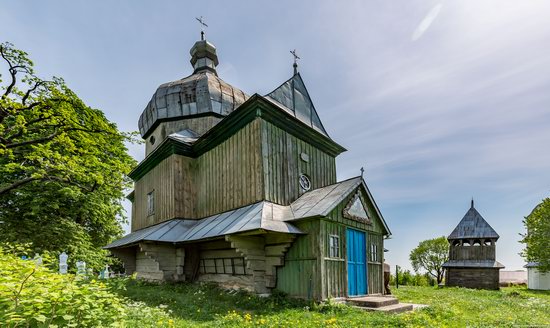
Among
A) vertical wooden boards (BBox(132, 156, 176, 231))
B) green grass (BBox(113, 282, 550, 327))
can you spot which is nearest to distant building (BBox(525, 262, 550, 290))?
green grass (BBox(113, 282, 550, 327))

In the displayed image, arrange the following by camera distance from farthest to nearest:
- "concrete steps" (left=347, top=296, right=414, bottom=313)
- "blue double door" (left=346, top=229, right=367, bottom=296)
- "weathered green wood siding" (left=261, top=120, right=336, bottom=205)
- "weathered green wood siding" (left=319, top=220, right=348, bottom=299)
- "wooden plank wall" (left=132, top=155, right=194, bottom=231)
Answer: "wooden plank wall" (left=132, top=155, right=194, bottom=231) < "weathered green wood siding" (left=261, top=120, right=336, bottom=205) < "blue double door" (left=346, top=229, right=367, bottom=296) < "weathered green wood siding" (left=319, top=220, right=348, bottom=299) < "concrete steps" (left=347, top=296, right=414, bottom=313)

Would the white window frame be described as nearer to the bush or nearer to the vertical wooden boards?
the bush

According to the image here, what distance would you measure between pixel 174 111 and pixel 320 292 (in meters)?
10.5

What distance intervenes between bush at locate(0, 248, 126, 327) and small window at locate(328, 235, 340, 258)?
6.13 m

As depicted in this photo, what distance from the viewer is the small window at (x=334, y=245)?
897cm

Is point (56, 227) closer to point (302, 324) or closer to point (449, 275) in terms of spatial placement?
point (302, 324)

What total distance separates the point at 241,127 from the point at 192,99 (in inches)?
190

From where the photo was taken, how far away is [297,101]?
1230cm

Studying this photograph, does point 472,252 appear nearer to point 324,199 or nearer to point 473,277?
point 473,277

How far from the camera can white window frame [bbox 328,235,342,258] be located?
29.3ft

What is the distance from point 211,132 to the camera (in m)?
11.9

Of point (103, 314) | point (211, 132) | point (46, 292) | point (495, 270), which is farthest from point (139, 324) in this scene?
point (495, 270)

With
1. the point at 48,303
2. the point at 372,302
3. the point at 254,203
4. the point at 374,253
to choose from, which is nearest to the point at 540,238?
the point at 374,253

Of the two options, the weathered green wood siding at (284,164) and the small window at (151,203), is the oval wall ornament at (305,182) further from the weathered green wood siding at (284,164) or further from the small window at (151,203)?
the small window at (151,203)
